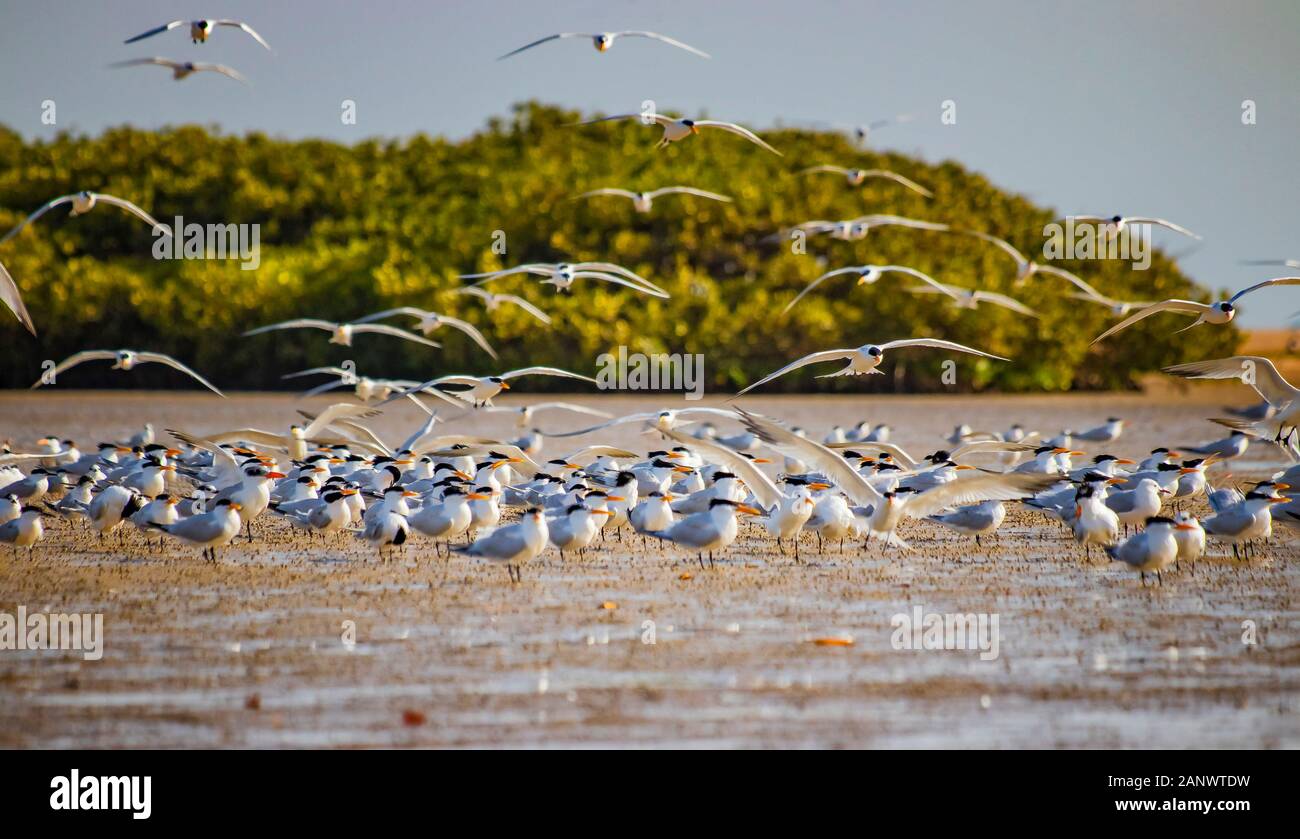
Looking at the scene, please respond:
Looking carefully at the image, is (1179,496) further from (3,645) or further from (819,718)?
(3,645)

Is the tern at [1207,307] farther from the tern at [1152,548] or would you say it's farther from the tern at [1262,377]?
the tern at [1152,548]

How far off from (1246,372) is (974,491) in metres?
4.62

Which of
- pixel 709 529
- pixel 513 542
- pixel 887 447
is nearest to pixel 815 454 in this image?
pixel 709 529

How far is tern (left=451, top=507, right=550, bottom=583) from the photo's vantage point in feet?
37.8

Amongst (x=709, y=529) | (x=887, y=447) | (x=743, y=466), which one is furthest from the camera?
(x=887, y=447)

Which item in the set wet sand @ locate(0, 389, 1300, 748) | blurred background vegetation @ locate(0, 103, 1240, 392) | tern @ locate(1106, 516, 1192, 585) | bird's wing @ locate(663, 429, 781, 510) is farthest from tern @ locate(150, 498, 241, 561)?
blurred background vegetation @ locate(0, 103, 1240, 392)

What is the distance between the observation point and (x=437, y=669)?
8.66m

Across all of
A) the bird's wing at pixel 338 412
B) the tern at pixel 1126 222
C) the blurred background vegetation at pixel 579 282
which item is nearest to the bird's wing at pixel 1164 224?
the tern at pixel 1126 222

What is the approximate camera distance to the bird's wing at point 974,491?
11.6 metres

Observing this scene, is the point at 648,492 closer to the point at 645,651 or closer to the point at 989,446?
the point at 989,446

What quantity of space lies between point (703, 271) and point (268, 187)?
1413 centimetres

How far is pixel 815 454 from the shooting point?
12.4m

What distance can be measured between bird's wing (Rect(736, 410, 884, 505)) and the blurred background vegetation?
26.1 m
